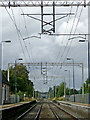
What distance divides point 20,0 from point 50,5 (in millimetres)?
2195

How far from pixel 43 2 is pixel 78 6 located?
8.63 feet

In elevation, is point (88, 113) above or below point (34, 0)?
below

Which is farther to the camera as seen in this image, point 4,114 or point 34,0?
point 4,114

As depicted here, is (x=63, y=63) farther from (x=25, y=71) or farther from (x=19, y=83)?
(x=25, y=71)

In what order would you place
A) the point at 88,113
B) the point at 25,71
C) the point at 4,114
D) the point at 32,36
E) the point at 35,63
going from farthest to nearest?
the point at 25,71, the point at 35,63, the point at 88,113, the point at 32,36, the point at 4,114

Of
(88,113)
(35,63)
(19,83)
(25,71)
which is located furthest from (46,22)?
(25,71)

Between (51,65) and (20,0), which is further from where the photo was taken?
(51,65)

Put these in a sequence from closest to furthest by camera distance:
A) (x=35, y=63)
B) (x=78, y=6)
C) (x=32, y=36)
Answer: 1. (x=78, y=6)
2. (x=32, y=36)
3. (x=35, y=63)

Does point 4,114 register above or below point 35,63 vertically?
below

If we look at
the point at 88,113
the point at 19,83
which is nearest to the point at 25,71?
the point at 19,83

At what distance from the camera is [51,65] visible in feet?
197

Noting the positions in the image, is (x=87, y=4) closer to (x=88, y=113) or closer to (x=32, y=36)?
(x=32, y=36)

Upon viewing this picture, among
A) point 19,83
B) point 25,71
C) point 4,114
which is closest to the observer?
point 4,114

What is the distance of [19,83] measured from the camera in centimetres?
9081
